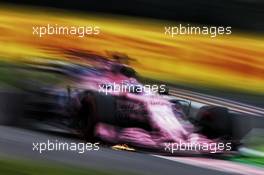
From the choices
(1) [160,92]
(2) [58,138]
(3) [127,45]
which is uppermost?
(3) [127,45]

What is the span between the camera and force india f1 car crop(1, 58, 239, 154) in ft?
15.0

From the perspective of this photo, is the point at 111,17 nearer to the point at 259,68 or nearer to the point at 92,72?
the point at 92,72

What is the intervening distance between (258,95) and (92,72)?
44.3 inches

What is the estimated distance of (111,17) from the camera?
458 cm

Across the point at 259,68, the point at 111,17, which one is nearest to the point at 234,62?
the point at 259,68

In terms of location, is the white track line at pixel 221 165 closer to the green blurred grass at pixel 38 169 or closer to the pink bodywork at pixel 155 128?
the pink bodywork at pixel 155 128

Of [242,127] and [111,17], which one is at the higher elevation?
[111,17]

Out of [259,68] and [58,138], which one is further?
[58,138]

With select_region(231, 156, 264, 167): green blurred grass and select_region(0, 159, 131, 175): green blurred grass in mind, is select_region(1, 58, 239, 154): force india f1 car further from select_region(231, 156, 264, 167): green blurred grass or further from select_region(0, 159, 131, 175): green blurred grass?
select_region(0, 159, 131, 175): green blurred grass

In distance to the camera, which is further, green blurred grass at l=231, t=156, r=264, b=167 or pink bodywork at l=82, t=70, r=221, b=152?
pink bodywork at l=82, t=70, r=221, b=152

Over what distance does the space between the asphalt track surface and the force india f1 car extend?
81mm

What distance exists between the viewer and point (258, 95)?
14.5ft

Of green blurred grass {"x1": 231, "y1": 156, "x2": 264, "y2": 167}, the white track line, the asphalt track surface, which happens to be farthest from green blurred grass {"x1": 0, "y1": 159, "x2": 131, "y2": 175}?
green blurred grass {"x1": 231, "y1": 156, "x2": 264, "y2": 167}

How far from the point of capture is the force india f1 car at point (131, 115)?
459 centimetres
